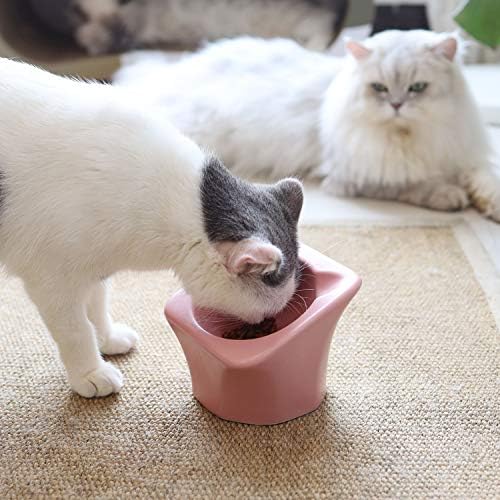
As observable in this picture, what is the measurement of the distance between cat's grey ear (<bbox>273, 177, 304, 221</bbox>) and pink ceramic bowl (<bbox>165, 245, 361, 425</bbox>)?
12 cm

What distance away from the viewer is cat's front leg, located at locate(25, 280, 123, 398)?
118cm

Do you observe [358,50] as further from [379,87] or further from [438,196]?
[438,196]

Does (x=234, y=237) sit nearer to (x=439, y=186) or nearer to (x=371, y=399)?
(x=371, y=399)

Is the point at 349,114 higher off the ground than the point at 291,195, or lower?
lower

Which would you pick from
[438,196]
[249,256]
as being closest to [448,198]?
[438,196]

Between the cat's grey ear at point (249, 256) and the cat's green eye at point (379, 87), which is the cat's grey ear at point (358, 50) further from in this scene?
the cat's grey ear at point (249, 256)

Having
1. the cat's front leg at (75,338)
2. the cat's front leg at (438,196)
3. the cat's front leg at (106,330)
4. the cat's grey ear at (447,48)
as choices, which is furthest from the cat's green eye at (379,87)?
the cat's front leg at (75,338)

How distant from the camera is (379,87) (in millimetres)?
2031

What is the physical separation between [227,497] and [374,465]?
0.26 m

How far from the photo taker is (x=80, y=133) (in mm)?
1152

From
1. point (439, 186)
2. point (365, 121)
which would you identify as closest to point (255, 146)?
point (365, 121)

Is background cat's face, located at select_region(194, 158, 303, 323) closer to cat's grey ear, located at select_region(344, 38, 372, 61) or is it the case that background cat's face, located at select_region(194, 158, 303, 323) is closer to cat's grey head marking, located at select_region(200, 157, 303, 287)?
cat's grey head marking, located at select_region(200, 157, 303, 287)

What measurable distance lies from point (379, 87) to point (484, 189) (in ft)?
1.43

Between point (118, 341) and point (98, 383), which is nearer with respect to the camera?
point (98, 383)
